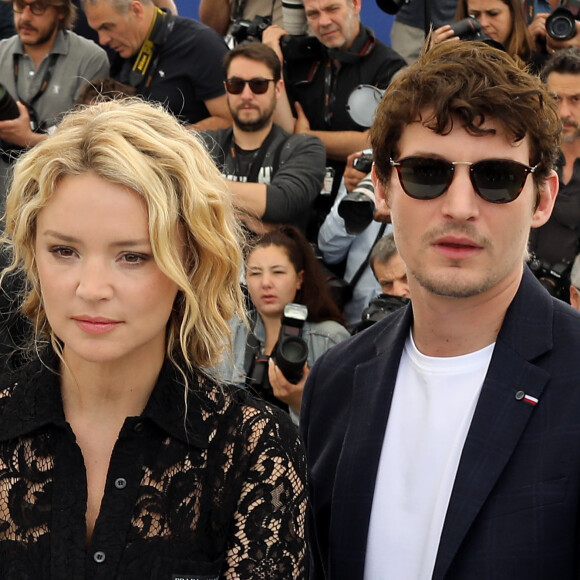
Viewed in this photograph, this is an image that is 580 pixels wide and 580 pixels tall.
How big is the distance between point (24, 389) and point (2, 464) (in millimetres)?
168

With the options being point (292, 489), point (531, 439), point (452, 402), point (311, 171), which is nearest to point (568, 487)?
point (531, 439)

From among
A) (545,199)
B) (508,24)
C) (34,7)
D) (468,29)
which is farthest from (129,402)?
(34,7)

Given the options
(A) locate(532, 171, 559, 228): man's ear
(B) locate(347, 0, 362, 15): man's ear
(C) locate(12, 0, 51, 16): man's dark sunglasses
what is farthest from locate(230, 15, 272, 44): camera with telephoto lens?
(A) locate(532, 171, 559, 228): man's ear

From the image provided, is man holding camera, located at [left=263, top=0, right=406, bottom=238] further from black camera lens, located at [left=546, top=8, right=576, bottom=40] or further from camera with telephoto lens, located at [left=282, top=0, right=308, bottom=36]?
black camera lens, located at [left=546, top=8, right=576, bottom=40]

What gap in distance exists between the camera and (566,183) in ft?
16.6

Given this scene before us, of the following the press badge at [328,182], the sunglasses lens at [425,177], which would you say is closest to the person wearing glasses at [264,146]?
the press badge at [328,182]

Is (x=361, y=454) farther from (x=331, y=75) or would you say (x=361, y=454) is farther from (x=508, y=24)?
(x=331, y=75)

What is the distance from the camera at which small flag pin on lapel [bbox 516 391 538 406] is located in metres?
2.14

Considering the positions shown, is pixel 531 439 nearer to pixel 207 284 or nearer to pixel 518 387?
pixel 518 387

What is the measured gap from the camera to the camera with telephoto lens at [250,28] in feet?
22.5

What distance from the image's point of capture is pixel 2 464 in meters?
2.02

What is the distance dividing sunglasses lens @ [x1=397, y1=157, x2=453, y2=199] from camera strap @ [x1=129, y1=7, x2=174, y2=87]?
14.8 feet

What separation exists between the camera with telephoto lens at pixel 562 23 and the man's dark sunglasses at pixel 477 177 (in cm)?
380

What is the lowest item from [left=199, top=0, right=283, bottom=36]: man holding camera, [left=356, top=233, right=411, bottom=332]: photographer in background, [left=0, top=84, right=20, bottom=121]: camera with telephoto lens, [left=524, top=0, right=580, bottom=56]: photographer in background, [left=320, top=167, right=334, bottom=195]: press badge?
[left=356, top=233, right=411, bottom=332]: photographer in background
